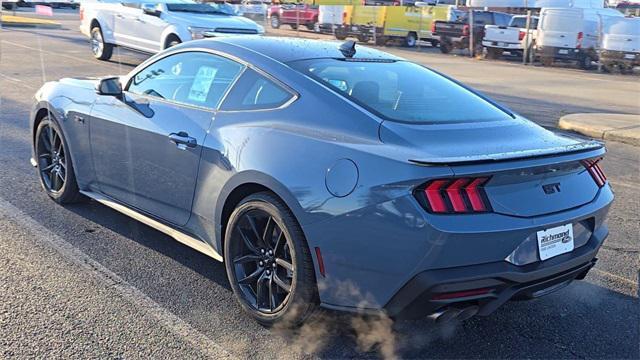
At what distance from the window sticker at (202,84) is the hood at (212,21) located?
889cm

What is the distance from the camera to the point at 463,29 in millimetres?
26656

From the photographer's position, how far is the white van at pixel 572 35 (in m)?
22.8

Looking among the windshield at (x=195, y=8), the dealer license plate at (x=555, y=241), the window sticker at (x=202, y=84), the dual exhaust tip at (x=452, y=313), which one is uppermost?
the windshield at (x=195, y=8)

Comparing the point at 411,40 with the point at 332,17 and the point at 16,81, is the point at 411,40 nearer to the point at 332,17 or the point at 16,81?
the point at 332,17

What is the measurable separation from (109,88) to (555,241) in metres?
3.17

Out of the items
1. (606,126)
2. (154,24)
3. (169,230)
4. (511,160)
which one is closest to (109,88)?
(169,230)

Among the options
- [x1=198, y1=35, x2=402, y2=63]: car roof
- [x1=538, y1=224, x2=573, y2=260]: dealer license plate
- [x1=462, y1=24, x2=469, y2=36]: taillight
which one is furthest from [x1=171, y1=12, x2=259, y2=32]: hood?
[x1=462, y1=24, x2=469, y2=36]: taillight

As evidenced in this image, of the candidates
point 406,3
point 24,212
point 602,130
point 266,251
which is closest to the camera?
point 266,251

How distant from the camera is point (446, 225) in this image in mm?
2799

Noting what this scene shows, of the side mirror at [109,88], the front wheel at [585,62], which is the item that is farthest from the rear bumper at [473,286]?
the front wheel at [585,62]

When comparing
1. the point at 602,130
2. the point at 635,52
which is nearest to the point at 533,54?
the point at 635,52

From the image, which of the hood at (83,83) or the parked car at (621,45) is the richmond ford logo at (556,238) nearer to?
the hood at (83,83)

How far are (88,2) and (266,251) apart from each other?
14.2 m

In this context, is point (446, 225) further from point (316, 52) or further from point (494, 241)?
point (316, 52)
